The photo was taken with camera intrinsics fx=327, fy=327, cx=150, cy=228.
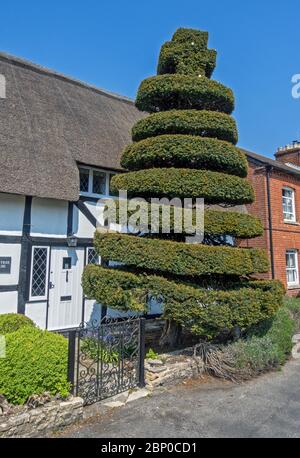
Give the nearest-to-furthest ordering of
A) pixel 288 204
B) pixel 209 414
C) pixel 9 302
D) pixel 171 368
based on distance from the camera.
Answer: pixel 209 414 < pixel 171 368 < pixel 9 302 < pixel 288 204

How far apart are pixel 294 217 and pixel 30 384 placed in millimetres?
13681

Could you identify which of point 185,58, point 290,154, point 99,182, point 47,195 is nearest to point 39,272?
point 47,195

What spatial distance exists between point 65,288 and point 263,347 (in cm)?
516

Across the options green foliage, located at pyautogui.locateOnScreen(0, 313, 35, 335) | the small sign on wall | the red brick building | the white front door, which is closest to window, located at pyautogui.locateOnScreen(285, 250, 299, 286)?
the red brick building

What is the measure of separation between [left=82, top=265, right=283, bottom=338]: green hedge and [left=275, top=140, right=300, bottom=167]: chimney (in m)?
13.6

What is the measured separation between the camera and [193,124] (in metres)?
6.89

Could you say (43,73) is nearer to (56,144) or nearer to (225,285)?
(56,144)

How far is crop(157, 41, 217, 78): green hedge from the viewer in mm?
7613

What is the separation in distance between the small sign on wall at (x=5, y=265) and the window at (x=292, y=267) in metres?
11.5

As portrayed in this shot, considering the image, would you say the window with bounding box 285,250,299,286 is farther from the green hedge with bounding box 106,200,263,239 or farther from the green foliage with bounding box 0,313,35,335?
the green foliage with bounding box 0,313,35,335

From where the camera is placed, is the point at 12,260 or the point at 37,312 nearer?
the point at 12,260

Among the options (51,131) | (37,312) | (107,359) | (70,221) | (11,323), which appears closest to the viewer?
(107,359)

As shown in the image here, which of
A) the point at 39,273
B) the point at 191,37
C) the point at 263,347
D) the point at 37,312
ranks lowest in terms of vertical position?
the point at 263,347

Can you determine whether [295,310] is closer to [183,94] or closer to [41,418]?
[183,94]
